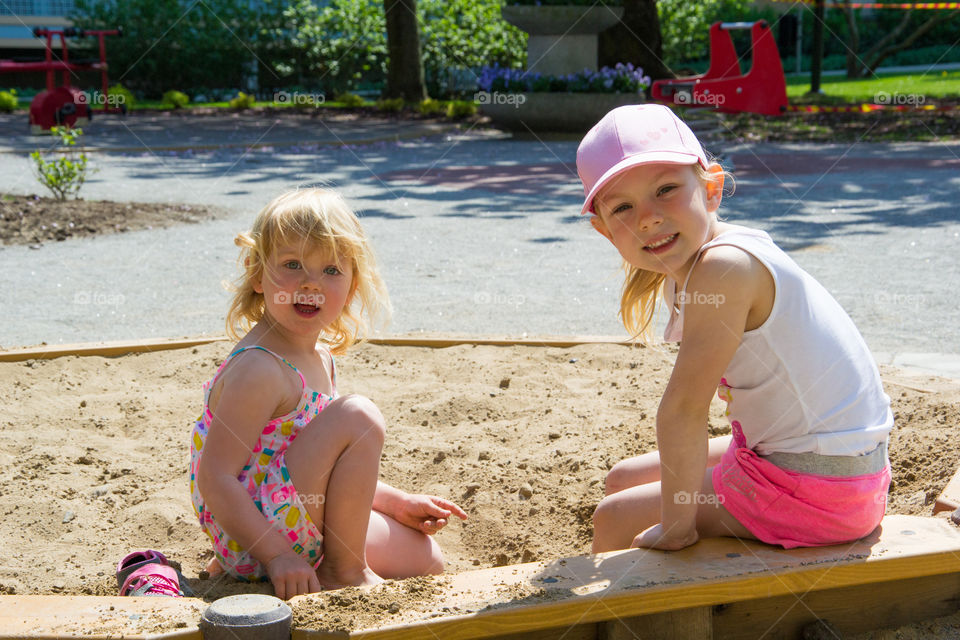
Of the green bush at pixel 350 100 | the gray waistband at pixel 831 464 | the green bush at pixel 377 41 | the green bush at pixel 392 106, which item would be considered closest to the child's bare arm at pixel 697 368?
the gray waistband at pixel 831 464

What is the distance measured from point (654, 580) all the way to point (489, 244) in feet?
18.9

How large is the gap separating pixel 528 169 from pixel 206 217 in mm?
4833

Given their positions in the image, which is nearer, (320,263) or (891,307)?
(320,263)

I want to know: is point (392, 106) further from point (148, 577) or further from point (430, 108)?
point (148, 577)

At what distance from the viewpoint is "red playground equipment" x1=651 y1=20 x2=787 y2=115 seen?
16.2 m

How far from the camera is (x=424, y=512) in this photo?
272 centimetres

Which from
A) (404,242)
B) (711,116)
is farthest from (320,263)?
(711,116)

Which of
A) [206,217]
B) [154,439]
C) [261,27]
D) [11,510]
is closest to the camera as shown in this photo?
[11,510]

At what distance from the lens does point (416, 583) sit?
2.13m

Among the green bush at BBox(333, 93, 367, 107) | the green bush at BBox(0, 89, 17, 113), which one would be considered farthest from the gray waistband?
the green bush at BBox(0, 89, 17, 113)

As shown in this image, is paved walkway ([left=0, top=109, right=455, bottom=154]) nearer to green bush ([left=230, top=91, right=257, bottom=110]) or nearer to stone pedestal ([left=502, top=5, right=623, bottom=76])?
green bush ([left=230, top=91, right=257, bottom=110])

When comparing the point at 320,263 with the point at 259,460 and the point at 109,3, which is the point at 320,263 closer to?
the point at 259,460

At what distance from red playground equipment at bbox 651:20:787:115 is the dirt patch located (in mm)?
9250

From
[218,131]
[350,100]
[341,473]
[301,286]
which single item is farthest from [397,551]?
[350,100]
